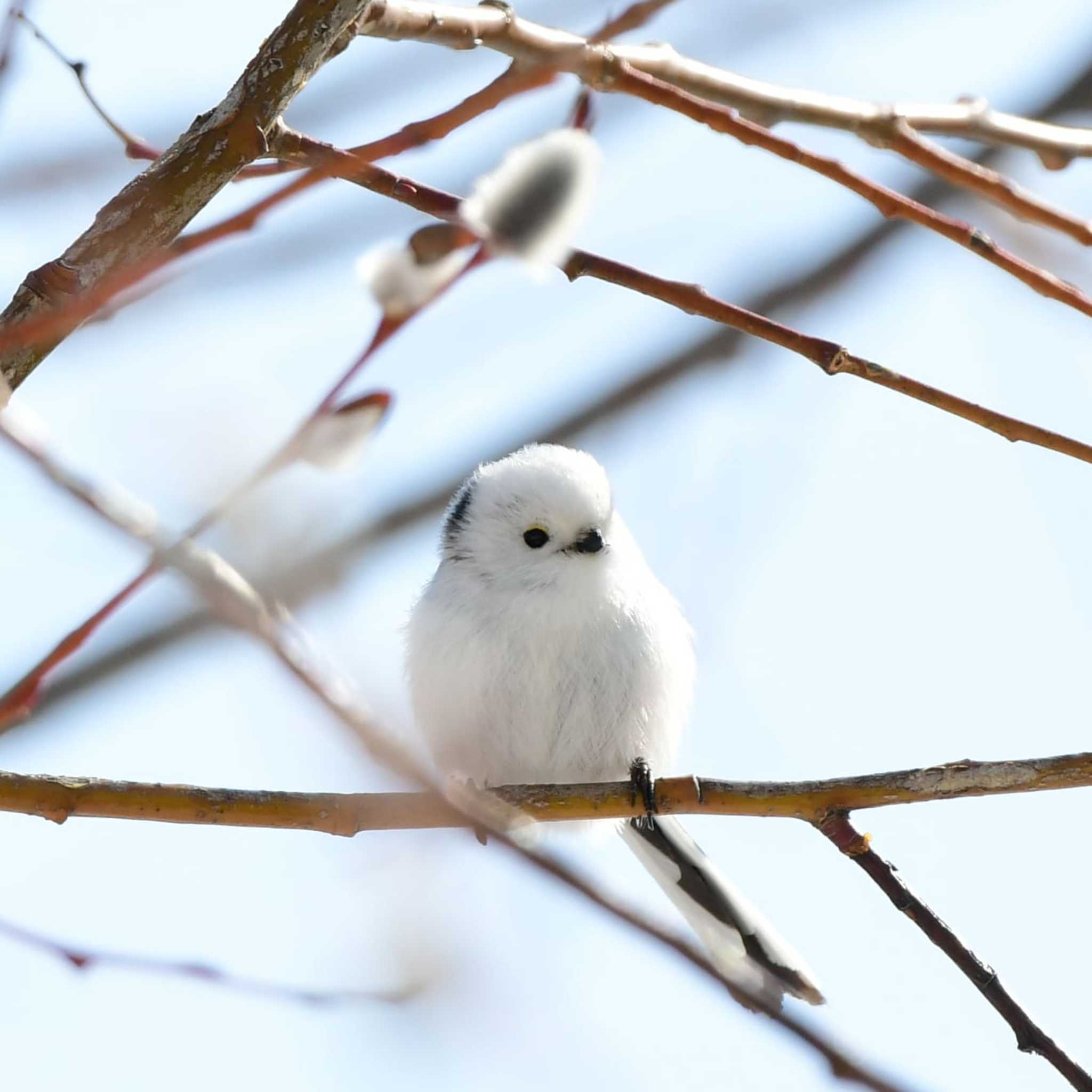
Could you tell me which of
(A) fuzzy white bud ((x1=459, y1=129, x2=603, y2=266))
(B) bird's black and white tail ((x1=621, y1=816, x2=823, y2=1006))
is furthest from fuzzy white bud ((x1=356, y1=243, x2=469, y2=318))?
(B) bird's black and white tail ((x1=621, y1=816, x2=823, y2=1006))

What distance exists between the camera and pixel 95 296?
717 millimetres

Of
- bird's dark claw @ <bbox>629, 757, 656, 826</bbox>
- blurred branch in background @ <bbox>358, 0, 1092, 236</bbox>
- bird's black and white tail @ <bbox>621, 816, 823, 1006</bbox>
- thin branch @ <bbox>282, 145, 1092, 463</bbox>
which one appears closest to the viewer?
thin branch @ <bbox>282, 145, 1092, 463</bbox>

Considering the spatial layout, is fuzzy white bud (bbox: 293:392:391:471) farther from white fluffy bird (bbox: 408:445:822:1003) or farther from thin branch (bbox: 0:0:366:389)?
white fluffy bird (bbox: 408:445:822:1003)

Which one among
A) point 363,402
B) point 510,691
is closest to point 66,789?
point 363,402

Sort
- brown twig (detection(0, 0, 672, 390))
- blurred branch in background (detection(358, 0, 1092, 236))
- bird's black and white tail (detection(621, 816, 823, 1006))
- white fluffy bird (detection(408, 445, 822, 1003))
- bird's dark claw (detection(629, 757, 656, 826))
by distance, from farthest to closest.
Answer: white fluffy bird (detection(408, 445, 822, 1003))
bird's black and white tail (detection(621, 816, 823, 1006))
bird's dark claw (detection(629, 757, 656, 826))
blurred branch in background (detection(358, 0, 1092, 236))
brown twig (detection(0, 0, 672, 390))

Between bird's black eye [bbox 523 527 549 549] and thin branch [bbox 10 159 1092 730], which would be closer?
thin branch [bbox 10 159 1092 730]

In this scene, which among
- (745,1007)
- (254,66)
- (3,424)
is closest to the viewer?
(3,424)

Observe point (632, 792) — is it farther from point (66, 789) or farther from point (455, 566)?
point (455, 566)

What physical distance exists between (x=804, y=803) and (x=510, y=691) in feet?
2.55

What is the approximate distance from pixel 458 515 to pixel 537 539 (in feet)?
0.69

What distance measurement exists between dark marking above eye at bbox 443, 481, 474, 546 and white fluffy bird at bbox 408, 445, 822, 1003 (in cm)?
4

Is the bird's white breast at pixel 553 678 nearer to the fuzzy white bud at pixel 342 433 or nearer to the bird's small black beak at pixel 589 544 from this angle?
the bird's small black beak at pixel 589 544

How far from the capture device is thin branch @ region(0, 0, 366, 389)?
3.30 ft

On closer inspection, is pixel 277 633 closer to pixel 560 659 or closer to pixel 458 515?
pixel 560 659
